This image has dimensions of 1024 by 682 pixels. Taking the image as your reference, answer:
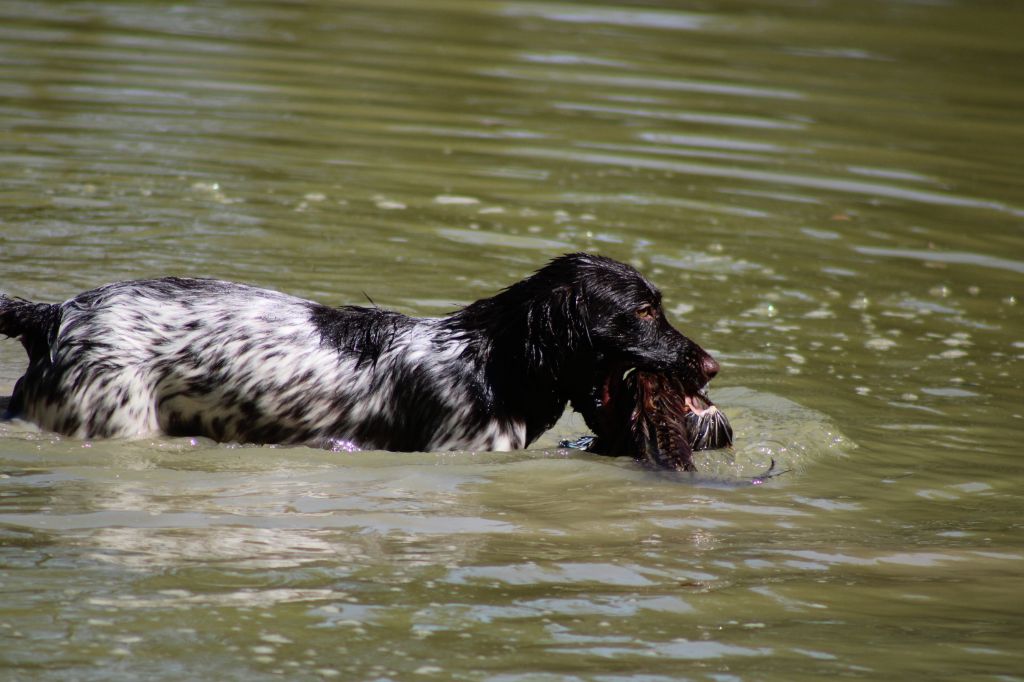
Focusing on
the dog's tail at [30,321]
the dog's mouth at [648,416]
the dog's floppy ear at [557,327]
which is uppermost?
the dog's floppy ear at [557,327]

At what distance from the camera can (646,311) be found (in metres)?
7.00

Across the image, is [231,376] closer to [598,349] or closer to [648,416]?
[598,349]

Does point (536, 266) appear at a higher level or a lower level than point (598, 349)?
higher

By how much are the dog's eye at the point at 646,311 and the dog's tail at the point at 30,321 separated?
265 cm

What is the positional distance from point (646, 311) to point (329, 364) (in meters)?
1.48

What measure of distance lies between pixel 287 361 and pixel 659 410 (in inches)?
67.7

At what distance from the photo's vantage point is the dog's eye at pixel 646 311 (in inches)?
274

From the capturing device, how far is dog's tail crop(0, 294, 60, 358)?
700 centimetres

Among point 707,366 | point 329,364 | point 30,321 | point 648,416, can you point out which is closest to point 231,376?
point 329,364

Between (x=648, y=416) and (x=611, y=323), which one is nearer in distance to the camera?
(x=611, y=323)

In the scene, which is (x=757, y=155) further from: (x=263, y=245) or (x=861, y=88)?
(x=263, y=245)

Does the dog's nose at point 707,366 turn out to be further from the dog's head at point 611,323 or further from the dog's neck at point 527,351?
the dog's neck at point 527,351

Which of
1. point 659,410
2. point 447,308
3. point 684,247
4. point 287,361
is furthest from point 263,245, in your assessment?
point 659,410

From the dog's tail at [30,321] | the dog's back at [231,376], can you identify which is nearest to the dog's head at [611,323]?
the dog's back at [231,376]
